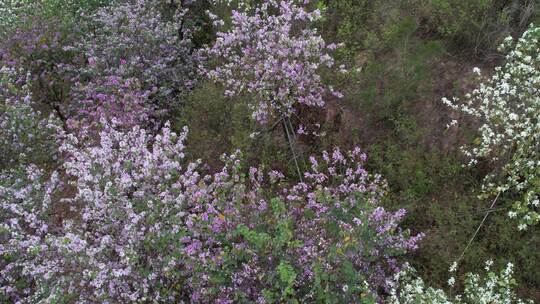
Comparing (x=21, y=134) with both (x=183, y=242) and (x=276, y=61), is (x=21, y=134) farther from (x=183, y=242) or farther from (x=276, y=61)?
(x=276, y=61)

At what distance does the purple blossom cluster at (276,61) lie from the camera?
9.95m

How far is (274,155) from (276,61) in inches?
98.9

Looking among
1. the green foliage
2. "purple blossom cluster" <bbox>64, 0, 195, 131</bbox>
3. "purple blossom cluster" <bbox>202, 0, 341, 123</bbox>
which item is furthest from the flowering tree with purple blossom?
"purple blossom cluster" <bbox>64, 0, 195, 131</bbox>

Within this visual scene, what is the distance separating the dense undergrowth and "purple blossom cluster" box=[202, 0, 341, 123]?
6cm

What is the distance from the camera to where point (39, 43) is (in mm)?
13633

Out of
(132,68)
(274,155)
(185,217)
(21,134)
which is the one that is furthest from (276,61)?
(21,134)

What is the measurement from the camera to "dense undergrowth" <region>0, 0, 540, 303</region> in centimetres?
716

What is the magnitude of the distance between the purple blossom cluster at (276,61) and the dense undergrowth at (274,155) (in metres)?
0.06

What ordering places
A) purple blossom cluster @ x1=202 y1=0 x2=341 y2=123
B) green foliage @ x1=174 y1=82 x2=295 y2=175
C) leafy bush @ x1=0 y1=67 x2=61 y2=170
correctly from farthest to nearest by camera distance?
green foliage @ x1=174 y1=82 x2=295 y2=175, leafy bush @ x1=0 y1=67 x2=61 y2=170, purple blossom cluster @ x1=202 y1=0 x2=341 y2=123

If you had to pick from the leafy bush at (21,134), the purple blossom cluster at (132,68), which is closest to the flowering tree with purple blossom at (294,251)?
the purple blossom cluster at (132,68)

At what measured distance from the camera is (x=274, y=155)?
11.4m

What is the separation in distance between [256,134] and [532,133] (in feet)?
19.2

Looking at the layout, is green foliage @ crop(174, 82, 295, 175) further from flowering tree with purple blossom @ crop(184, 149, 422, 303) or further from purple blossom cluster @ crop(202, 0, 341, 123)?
flowering tree with purple blossom @ crop(184, 149, 422, 303)

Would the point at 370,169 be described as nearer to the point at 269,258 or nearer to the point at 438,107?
the point at 438,107
